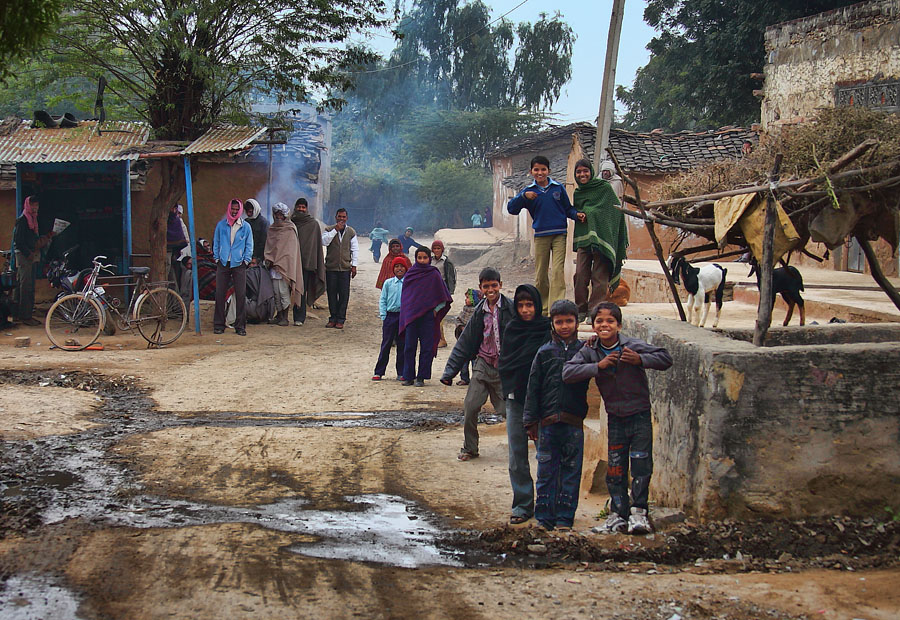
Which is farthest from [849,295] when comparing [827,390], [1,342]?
[1,342]

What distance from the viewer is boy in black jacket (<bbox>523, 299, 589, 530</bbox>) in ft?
16.8

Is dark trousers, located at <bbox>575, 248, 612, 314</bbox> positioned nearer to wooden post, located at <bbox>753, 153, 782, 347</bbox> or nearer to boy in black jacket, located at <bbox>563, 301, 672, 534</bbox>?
wooden post, located at <bbox>753, 153, 782, 347</bbox>

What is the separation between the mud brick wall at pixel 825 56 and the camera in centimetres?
1414

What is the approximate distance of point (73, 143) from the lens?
12.6m

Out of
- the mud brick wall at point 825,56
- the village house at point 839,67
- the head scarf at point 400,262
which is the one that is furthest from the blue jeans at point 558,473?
the mud brick wall at point 825,56

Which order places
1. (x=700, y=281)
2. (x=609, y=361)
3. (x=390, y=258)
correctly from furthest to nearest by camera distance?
(x=390, y=258) → (x=700, y=281) → (x=609, y=361)

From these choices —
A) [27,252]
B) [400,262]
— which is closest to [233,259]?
[27,252]

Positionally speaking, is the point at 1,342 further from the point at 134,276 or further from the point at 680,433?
the point at 680,433

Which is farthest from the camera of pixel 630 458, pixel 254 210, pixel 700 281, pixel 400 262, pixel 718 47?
pixel 718 47

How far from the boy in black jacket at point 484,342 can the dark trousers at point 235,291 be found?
6765 millimetres

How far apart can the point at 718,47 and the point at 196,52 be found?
1646cm

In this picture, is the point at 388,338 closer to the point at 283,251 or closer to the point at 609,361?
the point at 283,251

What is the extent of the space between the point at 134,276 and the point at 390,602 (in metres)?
9.21

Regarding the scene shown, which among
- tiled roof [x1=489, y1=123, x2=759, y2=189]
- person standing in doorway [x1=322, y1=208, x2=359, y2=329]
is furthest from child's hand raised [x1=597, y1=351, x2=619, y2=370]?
tiled roof [x1=489, y1=123, x2=759, y2=189]
